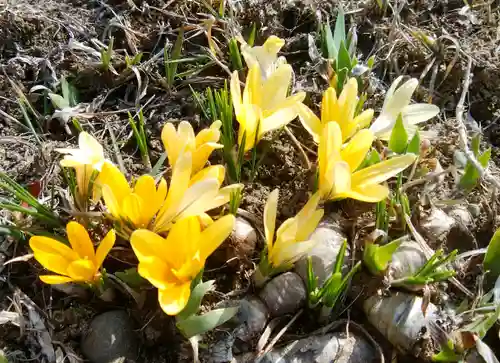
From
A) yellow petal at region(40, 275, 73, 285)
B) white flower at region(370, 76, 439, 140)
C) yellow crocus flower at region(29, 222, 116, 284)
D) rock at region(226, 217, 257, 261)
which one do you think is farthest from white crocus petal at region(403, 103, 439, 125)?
yellow petal at region(40, 275, 73, 285)

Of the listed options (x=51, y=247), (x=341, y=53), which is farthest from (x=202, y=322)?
(x=341, y=53)

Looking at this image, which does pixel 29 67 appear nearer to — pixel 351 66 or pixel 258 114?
pixel 258 114

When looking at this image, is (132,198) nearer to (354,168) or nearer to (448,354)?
(354,168)

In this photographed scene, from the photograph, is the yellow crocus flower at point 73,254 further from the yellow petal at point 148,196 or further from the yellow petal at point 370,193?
the yellow petal at point 370,193

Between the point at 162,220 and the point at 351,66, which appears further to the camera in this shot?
the point at 351,66

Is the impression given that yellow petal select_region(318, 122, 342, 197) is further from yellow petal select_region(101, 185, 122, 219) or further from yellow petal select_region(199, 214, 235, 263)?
yellow petal select_region(101, 185, 122, 219)

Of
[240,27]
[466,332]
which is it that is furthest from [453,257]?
[240,27]
